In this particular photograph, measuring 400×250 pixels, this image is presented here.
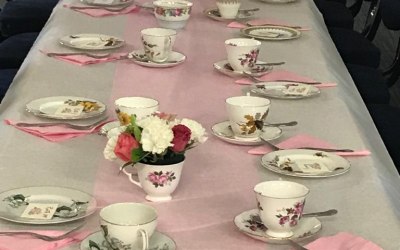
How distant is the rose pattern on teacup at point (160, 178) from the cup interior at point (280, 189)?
0.14 metres

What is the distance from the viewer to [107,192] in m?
1.31

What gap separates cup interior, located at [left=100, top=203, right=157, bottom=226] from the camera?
1.12 metres

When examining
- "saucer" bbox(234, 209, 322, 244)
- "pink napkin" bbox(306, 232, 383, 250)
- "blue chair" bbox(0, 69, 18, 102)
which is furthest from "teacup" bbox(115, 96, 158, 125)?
"blue chair" bbox(0, 69, 18, 102)

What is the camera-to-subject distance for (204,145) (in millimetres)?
1535

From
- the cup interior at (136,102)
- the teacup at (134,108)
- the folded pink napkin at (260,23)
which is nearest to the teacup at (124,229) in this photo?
the teacup at (134,108)

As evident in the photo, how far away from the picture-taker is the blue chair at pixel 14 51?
116 inches

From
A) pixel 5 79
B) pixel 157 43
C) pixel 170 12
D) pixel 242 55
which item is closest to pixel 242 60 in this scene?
pixel 242 55

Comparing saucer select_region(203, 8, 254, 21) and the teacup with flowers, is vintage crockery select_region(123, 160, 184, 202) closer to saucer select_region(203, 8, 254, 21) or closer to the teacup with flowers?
the teacup with flowers

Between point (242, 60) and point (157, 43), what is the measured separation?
0.19 metres

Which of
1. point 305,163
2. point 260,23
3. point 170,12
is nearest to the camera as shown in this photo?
point 305,163

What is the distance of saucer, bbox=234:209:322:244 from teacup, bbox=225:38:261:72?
74cm

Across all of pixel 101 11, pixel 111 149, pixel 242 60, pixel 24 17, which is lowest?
pixel 24 17

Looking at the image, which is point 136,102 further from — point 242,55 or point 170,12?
point 170,12

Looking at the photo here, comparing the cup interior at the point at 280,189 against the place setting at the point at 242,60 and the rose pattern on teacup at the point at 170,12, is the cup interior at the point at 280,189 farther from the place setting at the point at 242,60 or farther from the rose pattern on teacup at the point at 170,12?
the rose pattern on teacup at the point at 170,12
